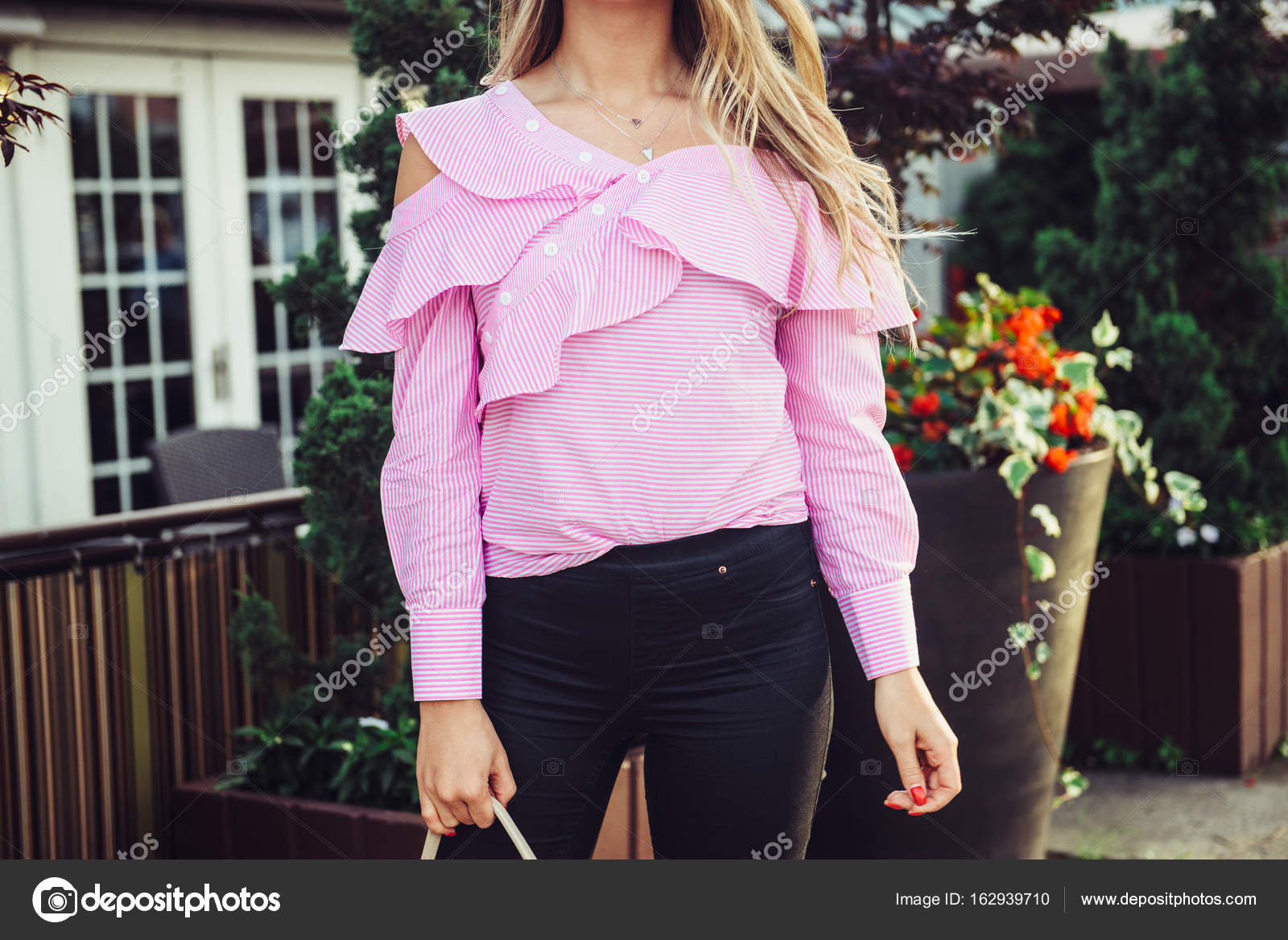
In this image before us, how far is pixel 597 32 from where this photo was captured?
1.65 metres

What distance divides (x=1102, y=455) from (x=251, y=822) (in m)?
1.93

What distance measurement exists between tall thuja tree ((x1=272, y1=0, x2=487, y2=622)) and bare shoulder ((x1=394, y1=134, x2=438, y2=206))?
98 cm

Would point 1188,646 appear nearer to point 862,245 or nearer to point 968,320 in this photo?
point 968,320

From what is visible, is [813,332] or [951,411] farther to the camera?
[951,411]

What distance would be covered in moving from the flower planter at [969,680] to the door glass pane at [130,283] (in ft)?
12.5

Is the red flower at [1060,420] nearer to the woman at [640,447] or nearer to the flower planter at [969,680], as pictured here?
the flower planter at [969,680]

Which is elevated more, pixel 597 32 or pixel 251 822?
pixel 597 32

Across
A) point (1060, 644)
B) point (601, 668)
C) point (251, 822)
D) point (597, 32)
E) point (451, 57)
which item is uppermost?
point (451, 57)

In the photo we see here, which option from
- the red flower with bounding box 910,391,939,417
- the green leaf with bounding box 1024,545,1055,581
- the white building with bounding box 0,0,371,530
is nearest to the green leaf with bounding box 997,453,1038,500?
the green leaf with bounding box 1024,545,1055,581

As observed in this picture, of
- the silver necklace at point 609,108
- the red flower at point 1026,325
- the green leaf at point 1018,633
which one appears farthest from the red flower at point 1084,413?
the silver necklace at point 609,108

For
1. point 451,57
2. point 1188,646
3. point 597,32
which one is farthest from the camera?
point 1188,646

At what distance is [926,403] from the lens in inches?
112

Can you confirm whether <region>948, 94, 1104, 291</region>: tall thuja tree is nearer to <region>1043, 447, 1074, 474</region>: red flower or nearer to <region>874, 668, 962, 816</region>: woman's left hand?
<region>1043, 447, 1074, 474</region>: red flower

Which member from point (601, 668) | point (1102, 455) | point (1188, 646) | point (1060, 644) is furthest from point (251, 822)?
point (1188, 646)
